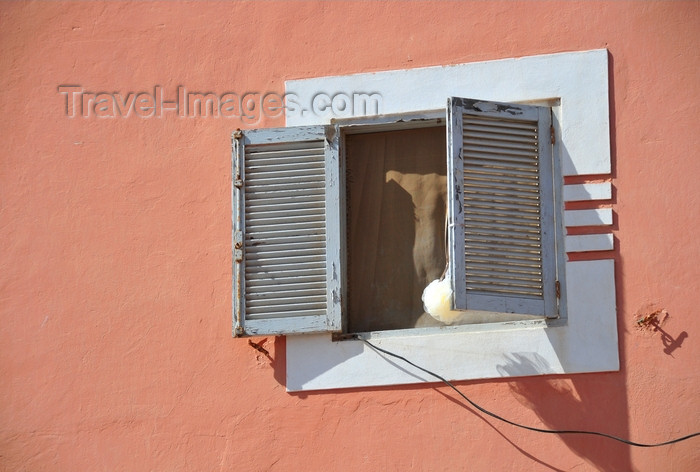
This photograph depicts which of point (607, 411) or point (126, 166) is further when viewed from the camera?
point (126, 166)

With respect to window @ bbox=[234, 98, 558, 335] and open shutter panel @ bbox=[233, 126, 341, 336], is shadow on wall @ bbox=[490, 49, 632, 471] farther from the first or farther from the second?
open shutter panel @ bbox=[233, 126, 341, 336]

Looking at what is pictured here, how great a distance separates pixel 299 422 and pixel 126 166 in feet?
5.36

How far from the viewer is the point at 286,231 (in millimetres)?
6086

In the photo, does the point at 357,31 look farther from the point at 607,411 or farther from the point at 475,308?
the point at 607,411

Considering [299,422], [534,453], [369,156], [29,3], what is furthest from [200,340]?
[29,3]

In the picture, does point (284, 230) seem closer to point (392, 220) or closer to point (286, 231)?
point (286, 231)

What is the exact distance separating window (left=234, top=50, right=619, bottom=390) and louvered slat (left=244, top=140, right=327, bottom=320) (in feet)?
0.07

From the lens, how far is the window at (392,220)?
5.76 meters

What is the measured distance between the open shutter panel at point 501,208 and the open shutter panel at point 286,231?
0.66 meters

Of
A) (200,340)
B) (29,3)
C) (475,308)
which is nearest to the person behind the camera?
(475,308)

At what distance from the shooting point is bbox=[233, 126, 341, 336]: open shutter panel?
601 centimetres

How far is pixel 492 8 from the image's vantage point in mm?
6250

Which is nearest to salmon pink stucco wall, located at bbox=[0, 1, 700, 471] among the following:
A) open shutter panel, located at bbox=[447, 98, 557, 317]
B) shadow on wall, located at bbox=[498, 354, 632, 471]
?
shadow on wall, located at bbox=[498, 354, 632, 471]

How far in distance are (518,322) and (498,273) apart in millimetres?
339
